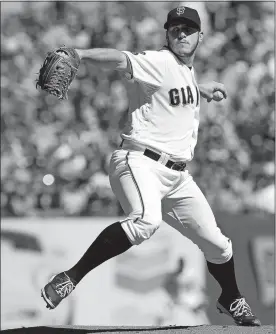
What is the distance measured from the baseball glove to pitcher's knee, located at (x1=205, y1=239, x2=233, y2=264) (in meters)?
1.44

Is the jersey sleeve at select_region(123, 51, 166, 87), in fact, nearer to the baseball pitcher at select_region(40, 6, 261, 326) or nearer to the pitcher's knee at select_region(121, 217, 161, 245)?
the baseball pitcher at select_region(40, 6, 261, 326)

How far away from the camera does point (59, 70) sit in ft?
14.2

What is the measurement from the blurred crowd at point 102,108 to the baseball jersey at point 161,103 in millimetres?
3119

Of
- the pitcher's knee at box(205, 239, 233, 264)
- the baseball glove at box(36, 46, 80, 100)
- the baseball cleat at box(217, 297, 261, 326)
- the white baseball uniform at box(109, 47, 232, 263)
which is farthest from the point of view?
the baseball cleat at box(217, 297, 261, 326)

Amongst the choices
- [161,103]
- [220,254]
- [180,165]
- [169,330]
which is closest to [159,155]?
[180,165]

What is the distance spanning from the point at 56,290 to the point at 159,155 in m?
1.01

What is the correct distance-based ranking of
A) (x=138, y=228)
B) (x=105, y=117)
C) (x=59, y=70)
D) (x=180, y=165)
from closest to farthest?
(x=59, y=70), (x=138, y=228), (x=180, y=165), (x=105, y=117)

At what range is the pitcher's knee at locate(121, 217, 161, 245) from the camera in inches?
177

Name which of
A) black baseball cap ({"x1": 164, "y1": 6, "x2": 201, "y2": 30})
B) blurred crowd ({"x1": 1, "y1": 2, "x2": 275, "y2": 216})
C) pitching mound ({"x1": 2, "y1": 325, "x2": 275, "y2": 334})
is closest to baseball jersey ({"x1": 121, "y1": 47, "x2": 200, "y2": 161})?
black baseball cap ({"x1": 164, "y1": 6, "x2": 201, "y2": 30})

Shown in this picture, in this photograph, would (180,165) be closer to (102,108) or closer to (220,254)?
(220,254)

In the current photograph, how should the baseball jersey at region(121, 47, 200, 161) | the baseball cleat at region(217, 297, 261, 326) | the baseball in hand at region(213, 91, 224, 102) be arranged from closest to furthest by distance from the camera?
the baseball jersey at region(121, 47, 200, 161) < the baseball cleat at region(217, 297, 261, 326) < the baseball in hand at region(213, 91, 224, 102)

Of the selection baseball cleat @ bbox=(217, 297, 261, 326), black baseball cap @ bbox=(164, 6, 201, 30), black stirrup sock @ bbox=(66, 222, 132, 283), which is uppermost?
black baseball cap @ bbox=(164, 6, 201, 30)

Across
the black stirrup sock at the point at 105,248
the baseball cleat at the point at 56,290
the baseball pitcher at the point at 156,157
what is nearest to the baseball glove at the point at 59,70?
the baseball pitcher at the point at 156,157

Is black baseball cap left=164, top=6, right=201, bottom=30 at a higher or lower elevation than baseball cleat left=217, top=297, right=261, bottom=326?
higher
